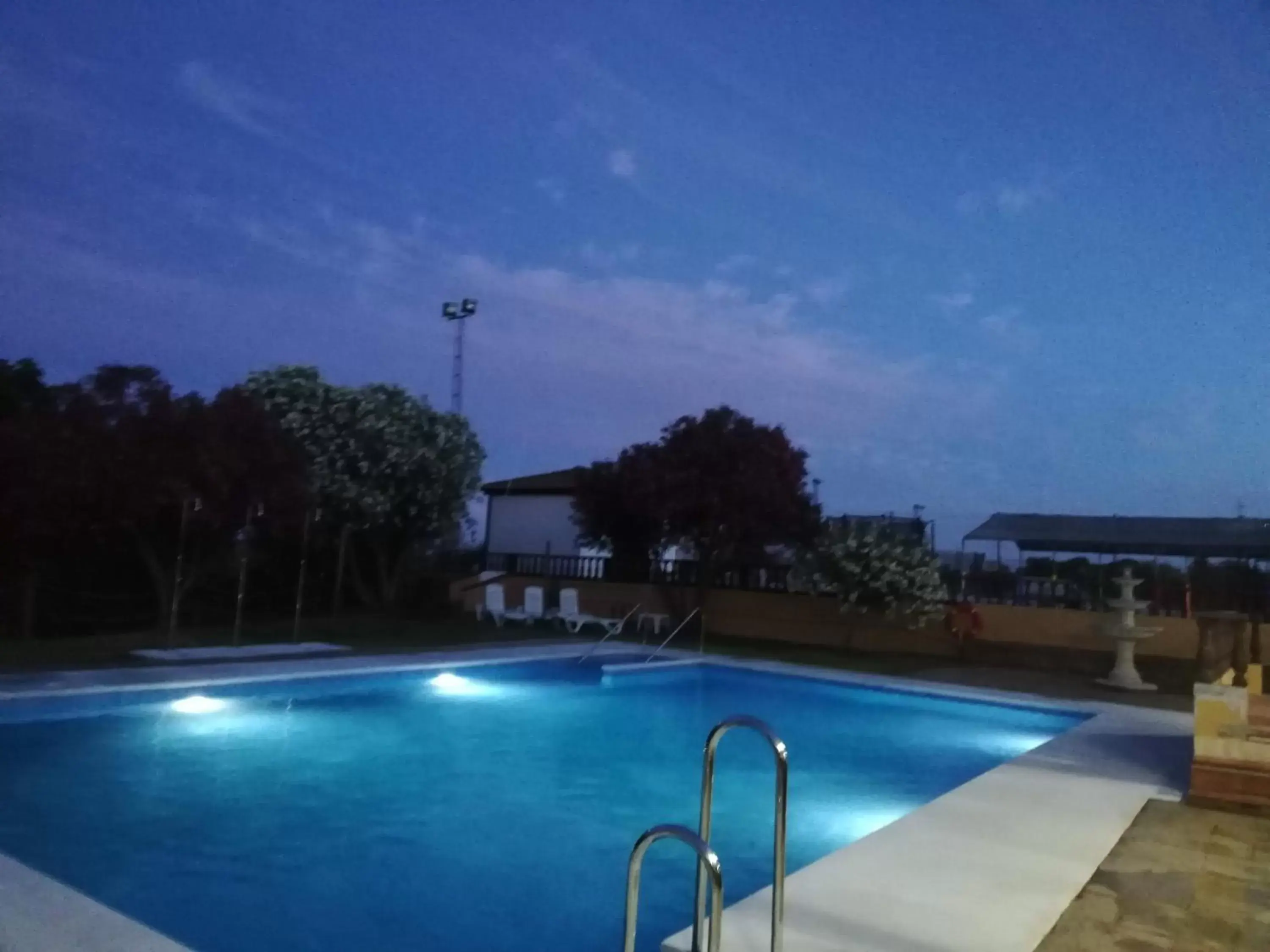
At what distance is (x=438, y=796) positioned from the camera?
23.2ft

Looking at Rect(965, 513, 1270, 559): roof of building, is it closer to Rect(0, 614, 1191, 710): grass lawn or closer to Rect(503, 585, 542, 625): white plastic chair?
Rect(0, 614, 1191, 710): grass lawn

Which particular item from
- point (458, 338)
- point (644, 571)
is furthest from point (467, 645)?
point (458, 338)

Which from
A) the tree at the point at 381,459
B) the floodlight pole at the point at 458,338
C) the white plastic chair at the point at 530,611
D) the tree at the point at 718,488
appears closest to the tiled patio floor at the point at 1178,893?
the tree at the point at 718,488

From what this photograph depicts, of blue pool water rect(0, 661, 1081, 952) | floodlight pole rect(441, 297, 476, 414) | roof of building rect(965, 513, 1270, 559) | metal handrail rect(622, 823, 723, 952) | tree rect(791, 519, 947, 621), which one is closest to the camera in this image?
metal handrail rect(622, 823, 723, 952)

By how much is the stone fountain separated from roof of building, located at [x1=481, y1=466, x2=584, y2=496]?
1300 cm

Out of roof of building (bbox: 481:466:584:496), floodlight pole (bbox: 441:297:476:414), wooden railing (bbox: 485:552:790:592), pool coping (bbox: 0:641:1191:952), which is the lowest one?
pool coping (bbox: 0:641:1191:952)

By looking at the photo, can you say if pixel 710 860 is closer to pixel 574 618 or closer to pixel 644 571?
pixel 574 618

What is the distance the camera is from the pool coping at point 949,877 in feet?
11.8

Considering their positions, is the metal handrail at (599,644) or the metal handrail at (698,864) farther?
the metal handrail at (599,644)

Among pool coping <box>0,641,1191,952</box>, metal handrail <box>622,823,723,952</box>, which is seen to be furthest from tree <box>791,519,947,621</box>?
metal handrail <box>622,823,723,952</box>

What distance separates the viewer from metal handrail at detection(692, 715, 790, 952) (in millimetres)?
3234

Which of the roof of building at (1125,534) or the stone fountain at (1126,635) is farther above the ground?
the roof of building at (1125,534)

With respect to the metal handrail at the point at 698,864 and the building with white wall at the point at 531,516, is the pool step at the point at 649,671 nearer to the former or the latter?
the metal handrail at the point at 698,864

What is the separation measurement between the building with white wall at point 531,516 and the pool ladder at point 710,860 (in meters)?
18.3
